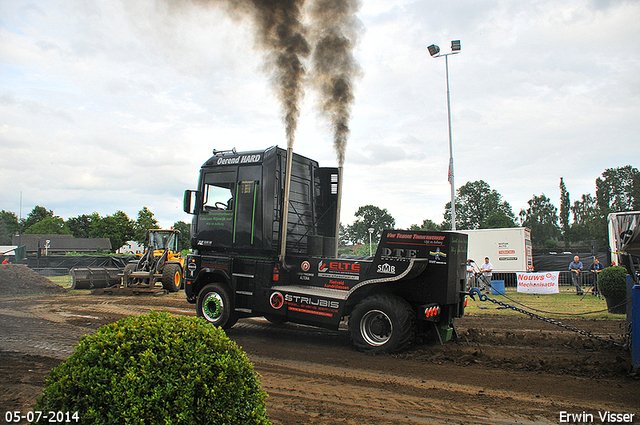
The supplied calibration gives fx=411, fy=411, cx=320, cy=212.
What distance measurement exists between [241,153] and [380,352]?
187 inches

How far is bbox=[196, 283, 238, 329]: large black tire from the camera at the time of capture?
26.6 ft

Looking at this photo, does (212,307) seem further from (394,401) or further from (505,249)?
(505,249)

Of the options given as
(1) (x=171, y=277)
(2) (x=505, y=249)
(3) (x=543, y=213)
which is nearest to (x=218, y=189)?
(1) (x=171, y=277)

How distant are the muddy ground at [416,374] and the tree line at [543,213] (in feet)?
161

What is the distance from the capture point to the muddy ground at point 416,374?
166 inches

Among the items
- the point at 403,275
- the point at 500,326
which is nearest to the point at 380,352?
the point at 403,275

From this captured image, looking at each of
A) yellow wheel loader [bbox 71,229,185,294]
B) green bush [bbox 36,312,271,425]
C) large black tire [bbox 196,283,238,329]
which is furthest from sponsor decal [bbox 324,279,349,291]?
yellow wheel loader [bbox 71,229,185,294]

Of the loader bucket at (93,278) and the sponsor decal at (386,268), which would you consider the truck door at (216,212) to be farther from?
the loader bucket at (93,278)

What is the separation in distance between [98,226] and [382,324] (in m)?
79.3

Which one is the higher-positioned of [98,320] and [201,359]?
[201,359]

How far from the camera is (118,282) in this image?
18172 millimetres

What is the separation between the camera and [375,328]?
21.9 ft

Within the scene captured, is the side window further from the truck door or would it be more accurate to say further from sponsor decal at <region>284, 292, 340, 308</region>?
sponsor decal at <region>284, 292, 340, 308</region>

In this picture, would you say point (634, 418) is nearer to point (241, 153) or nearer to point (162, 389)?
point (162, 389)
